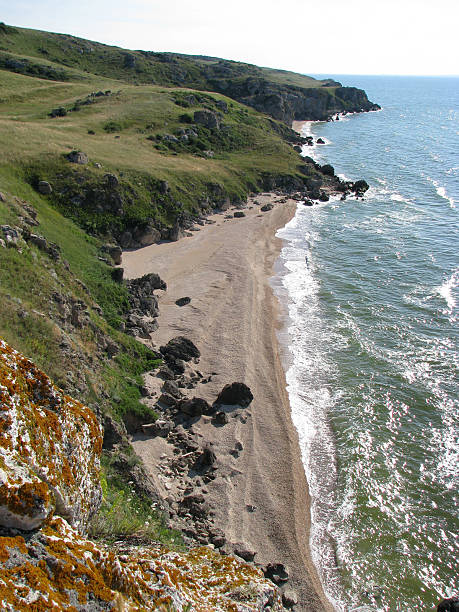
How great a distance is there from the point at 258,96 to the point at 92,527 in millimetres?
154405

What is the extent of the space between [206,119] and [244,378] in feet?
258

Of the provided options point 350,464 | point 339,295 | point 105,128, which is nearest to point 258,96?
point 105,128

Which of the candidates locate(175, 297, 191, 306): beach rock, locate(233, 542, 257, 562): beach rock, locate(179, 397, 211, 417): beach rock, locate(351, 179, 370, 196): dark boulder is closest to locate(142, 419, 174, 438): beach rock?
locate(179, 397, 211, 417): beach rock

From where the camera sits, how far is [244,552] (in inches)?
722

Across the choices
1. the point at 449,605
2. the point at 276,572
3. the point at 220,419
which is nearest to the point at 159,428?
the point at 220,419

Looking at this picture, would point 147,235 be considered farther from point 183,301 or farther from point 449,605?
point 449,605

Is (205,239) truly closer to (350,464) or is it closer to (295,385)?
(295,385)

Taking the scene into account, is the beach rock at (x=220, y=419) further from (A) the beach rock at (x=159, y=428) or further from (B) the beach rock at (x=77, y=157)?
(B) the beach rock at (x=77, y=157)

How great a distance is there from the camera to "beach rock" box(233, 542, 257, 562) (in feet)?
59.8

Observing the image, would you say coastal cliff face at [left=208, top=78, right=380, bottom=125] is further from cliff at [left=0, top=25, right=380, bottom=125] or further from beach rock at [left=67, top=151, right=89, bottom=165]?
→ beach rock at [left=67, top=151, right=89, bottom=165]

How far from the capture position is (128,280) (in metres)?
39.9

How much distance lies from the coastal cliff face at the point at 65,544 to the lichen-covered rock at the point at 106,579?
0.02 meters

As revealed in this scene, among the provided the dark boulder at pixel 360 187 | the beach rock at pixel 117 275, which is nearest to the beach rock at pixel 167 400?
the beach rock at pixel 117 275

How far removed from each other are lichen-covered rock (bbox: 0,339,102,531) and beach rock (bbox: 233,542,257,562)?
29.8 feet
